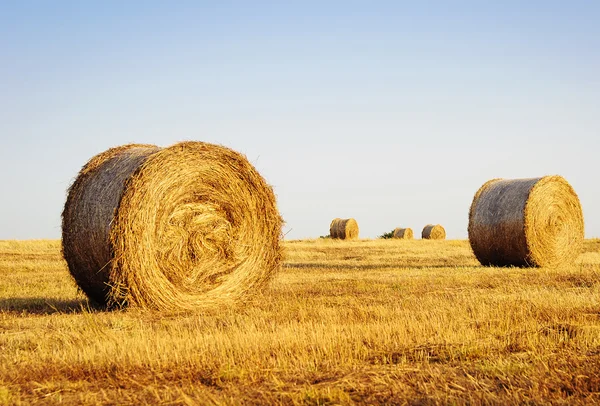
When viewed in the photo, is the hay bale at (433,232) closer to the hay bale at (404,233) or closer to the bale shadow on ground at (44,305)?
the hay bale at (404,233)

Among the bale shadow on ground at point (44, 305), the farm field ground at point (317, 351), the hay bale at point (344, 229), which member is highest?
the hay bale at point (344, 229)

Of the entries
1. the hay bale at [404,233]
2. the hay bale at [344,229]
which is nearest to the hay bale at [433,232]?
the hay bale at [404,233]

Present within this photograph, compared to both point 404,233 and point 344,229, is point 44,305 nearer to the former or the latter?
point 344,229

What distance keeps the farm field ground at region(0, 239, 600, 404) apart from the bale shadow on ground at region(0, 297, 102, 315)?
→ 27mm

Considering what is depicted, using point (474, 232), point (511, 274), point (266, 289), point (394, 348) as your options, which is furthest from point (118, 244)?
point (474, 232)

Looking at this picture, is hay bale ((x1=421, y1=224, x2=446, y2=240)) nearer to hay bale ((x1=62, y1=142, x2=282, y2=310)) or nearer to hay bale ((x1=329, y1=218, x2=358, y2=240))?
hay bale ((x1=329, y1=218, x2=358, y2=240))

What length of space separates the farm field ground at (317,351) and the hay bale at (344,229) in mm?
27680

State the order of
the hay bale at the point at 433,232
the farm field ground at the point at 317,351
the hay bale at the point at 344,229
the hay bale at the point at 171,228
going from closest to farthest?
the farm field ground at the point at 317,351
the hay bale at the point at 171,228
the hay bale at the point at 344,229
the hay bale at the point at 433,232

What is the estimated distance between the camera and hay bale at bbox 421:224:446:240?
41969mm

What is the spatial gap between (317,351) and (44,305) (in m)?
5.65

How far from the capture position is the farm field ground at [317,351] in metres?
5.07

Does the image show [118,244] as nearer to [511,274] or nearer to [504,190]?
[511,274]

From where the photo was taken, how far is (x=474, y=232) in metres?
19.2

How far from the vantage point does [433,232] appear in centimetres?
4200
